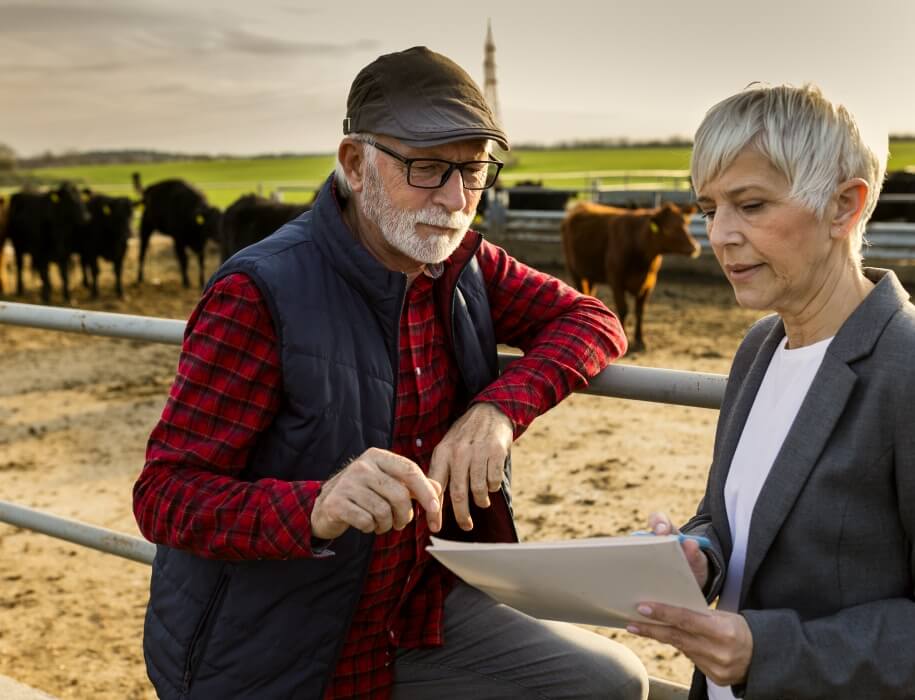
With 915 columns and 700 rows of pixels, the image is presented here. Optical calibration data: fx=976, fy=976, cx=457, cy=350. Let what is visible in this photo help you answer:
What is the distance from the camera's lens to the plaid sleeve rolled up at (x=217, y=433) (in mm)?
1669

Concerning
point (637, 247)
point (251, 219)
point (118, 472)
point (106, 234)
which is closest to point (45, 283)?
point (106, 234)

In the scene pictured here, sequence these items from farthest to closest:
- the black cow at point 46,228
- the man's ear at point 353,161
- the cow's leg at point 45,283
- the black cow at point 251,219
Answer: the black cow at point 46,228 → the cow's leg at point 45,283 → the black cow at point 251,219 → the man's ear at point 353,161

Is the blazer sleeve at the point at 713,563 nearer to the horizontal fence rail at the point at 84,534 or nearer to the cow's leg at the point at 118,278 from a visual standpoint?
the horizontal fence rail at the point at 84,534

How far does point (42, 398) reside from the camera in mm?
8461

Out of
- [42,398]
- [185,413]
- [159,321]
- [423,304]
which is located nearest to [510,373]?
[423,304]

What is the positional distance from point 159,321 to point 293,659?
96 cm

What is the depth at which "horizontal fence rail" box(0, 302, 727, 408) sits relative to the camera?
1852 millimetres

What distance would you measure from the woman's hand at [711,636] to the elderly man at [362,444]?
40cm

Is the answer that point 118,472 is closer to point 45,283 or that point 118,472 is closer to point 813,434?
point 813,434

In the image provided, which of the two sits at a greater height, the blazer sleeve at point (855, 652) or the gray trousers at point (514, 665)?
the blazer sleeve at point (855, 652)

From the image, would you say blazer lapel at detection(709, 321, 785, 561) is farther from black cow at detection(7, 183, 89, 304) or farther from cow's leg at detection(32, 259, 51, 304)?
cow's leg at detection(32, 259, 51, 304)

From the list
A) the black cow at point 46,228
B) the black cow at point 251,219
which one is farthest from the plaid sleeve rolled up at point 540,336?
the black cow at point 46,228

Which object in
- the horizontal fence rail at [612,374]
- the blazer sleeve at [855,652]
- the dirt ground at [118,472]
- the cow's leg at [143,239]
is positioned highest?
the horizontal fence rail at [612,374]

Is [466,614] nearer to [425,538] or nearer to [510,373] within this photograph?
[425,538]
